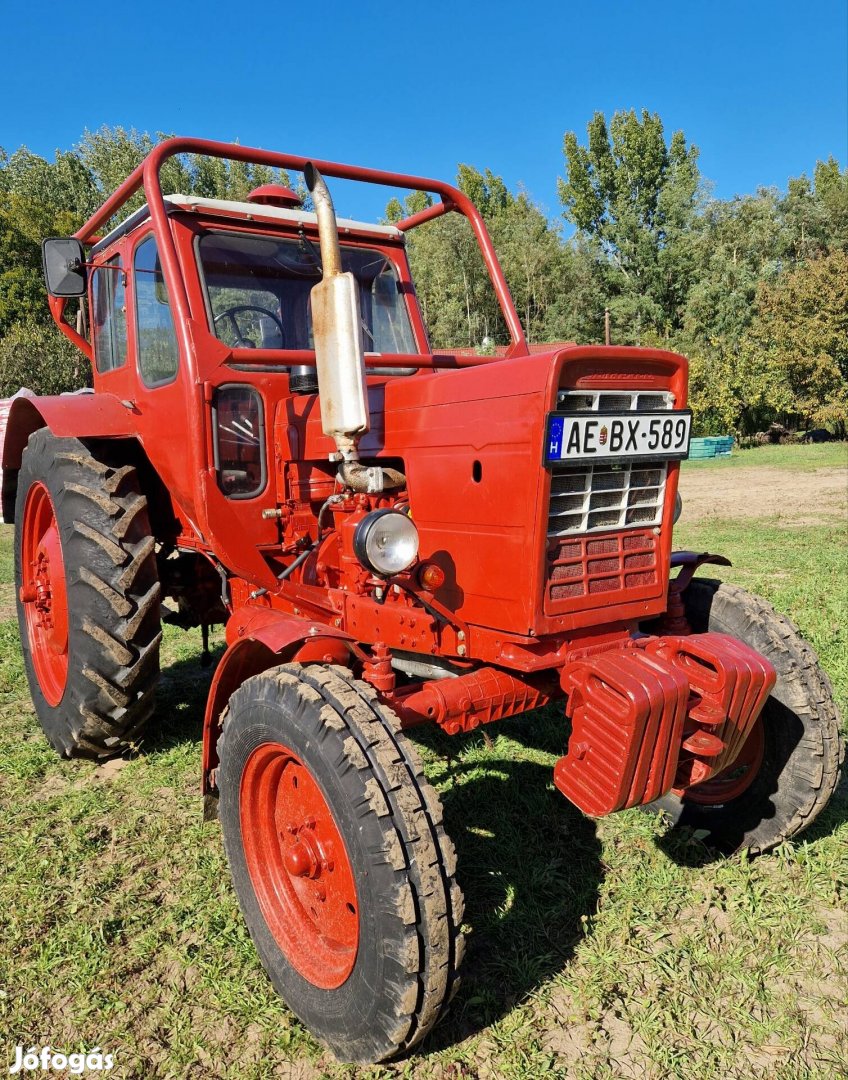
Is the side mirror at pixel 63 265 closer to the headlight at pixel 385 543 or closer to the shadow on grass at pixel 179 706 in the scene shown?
the shadow on grass at pixel 179 706

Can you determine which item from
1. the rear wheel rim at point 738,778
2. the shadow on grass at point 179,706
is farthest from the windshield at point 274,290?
the rear wheel rim at point 738,778

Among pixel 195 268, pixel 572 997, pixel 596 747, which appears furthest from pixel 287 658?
pixel 195 268

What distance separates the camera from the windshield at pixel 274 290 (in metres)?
3.22

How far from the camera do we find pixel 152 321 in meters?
3.31

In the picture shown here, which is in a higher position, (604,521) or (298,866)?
(604,521)

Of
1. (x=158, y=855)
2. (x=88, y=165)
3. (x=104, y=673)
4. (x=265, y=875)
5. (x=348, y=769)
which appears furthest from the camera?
(x=88, y=165)

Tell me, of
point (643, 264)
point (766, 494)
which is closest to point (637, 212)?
point (643, 264)

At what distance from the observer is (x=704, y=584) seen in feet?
10.4

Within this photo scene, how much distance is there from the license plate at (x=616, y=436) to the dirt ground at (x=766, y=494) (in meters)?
8.70

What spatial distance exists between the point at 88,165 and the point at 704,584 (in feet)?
115

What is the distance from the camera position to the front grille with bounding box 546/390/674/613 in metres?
2.35

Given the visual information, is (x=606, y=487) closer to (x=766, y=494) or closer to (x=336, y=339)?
(x=336, y=339)

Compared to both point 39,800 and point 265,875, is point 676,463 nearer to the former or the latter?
point 265,875

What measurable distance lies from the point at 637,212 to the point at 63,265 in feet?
120
